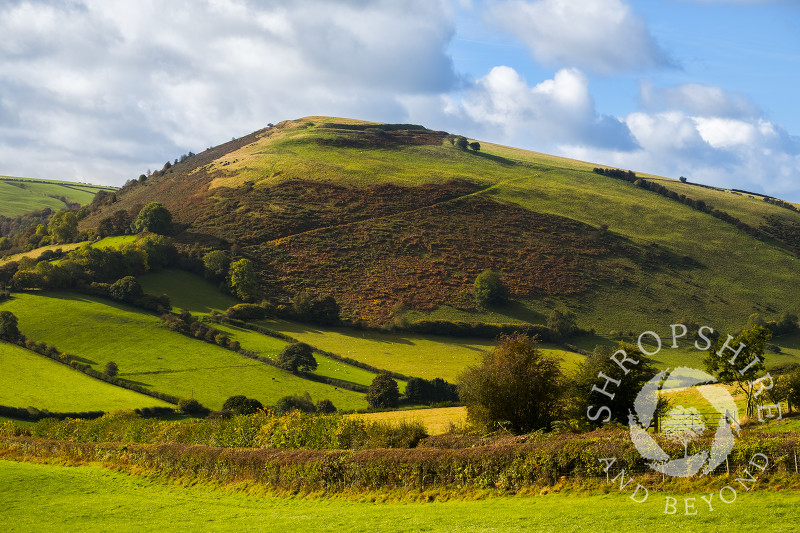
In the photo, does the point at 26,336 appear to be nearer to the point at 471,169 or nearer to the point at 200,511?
the point at 200,511

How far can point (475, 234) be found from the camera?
141 metres

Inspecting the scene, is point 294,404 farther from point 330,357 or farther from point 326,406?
point 330,357

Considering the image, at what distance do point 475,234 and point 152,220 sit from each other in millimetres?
68158

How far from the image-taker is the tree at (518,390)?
1446 inches

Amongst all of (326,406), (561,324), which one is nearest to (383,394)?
(326,406)

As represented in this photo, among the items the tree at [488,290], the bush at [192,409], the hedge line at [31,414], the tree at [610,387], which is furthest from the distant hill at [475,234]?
the tree at [610,387]

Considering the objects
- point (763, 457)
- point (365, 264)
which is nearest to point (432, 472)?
point (763, 457)

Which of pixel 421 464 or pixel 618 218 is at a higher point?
pixel 618 218

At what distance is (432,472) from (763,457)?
38.3 feet

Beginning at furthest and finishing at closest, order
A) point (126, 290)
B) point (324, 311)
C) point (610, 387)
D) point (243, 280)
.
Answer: point (243, 280)
point (324, 311)
point (126, 290)
point (610, 387)

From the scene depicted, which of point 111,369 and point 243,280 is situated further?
point 243,280

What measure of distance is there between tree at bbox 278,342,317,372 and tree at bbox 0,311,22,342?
35265 mm

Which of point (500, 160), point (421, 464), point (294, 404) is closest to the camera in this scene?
point (421, 464)

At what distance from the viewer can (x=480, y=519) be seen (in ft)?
65.5
